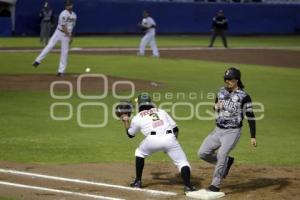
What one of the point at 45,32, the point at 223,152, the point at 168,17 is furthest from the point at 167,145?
the point at 168,17

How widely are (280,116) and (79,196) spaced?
369 inches

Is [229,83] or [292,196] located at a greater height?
[229,83]

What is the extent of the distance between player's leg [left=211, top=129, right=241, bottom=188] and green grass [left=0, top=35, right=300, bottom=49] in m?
31.9

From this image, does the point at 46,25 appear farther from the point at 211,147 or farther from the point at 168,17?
the point at 211,147

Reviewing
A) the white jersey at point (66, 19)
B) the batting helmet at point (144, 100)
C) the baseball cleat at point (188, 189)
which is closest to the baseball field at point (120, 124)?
the baseball cleat at point (188, 189)

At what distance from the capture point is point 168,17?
5275cm

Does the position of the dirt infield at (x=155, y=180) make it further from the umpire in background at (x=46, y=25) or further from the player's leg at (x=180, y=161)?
the umpire in background at (x=46, y=25)

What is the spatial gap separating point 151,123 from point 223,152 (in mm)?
1092

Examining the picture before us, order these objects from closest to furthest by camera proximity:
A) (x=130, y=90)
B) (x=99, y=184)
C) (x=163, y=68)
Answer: (x=99, y=184) → (x=130, y=90) → (x=163, y=68)

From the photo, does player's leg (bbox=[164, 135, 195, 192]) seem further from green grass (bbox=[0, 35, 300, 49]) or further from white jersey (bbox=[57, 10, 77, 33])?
green grass (bbox=[0, 35, 300, 49])

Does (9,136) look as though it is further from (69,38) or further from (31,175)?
(69,38)

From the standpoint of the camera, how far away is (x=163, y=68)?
97.6ft

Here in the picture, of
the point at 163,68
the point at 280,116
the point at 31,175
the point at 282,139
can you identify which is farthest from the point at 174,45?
the point at 31,175

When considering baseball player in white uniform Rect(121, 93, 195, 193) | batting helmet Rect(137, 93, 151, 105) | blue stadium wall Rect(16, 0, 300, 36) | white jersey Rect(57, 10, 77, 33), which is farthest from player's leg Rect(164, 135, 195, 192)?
blue stadium wall Rect(16, 0, 300, 36)
